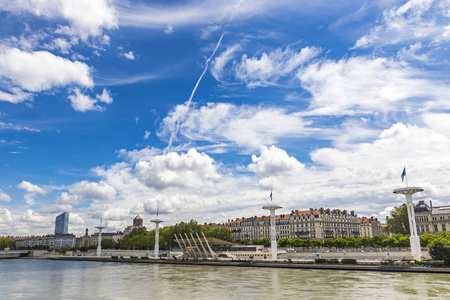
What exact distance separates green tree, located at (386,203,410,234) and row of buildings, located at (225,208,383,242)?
102 feet

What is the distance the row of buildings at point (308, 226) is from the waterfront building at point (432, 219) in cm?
2909

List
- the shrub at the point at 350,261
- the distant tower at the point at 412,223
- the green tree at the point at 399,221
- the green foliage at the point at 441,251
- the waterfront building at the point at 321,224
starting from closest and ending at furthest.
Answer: the green foliage at the point at 441,251 → the distant tower at the point at 412,223 → the shrub at the point at 350,261 → the green tree at the point at 399,221 → the waterfront building at the point at 321,224

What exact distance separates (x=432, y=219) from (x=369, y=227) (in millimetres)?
48491

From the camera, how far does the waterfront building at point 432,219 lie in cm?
11950

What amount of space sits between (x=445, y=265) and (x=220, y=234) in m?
88.6

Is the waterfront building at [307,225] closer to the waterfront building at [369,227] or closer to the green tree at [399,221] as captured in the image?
the waterfront building at [369,227]

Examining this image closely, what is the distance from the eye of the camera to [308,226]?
13838cm

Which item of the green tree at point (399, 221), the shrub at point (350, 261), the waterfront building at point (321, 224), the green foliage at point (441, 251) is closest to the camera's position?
the green foliage at point (441, 251)

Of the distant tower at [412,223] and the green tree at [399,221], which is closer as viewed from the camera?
the distant tower at [412,223]

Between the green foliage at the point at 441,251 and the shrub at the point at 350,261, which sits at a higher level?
the green foliage at the point at 441,251

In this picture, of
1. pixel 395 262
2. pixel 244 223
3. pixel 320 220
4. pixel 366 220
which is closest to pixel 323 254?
pixel 395 262

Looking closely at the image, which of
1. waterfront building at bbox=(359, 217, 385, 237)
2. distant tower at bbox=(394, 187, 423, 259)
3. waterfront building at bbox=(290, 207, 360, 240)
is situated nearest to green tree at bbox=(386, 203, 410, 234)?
waterfront building at bbox=(290, 207, 360, 240)

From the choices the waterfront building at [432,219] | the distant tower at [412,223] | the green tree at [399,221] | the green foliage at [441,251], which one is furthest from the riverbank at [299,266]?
the waterfront building at [432,219]

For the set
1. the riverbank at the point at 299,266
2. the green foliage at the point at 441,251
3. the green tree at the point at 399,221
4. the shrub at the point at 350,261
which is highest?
the green tree at the point at 399,221
